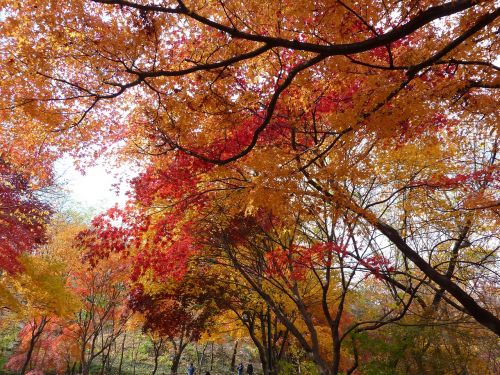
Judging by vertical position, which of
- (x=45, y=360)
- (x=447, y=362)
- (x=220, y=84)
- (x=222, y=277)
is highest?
(x=220, y=84)

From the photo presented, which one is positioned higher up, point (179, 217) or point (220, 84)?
point (220, 84)

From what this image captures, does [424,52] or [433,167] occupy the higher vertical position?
[433,167]

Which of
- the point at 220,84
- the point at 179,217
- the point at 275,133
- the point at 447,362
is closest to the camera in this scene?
the point at 220,84

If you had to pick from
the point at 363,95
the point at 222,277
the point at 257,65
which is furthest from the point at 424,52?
the point at 222,277

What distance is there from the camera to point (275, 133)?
6.52 m

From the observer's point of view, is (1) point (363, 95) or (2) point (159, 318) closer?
(1) point (363, 95)

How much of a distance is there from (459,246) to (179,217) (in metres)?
8.44

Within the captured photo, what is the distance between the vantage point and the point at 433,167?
8.15m

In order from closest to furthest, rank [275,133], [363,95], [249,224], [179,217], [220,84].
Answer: [363,95] → [220,84] → [275,133] → [179,217] → [249,224]

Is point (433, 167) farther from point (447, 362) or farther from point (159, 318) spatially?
point (159, 318)

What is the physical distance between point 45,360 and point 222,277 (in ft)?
61.4

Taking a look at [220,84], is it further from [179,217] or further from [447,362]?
[447,362]

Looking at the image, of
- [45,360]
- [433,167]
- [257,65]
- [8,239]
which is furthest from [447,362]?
[45,360]

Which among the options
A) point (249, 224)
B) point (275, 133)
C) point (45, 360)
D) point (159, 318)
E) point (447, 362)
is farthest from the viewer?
point (45, 360)
